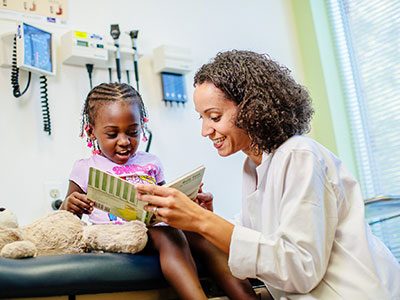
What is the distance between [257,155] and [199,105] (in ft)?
0.68

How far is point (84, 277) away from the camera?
3.39 feet

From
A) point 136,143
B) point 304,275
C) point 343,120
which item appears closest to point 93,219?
point 136,143

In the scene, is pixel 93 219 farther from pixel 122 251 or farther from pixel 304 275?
pixel 304 275

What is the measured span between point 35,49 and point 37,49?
1 centimetres

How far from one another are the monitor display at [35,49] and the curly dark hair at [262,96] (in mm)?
841

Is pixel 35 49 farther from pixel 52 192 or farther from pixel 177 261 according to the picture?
pixel 177 261

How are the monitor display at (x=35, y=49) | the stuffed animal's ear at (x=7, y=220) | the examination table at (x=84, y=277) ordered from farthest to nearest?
the monitor display at (x=35, y=49) → the stuffed animal's ear at (x=7, y=220) → the examination table at (x=84, y=277)

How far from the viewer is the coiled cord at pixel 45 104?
1.97 metres

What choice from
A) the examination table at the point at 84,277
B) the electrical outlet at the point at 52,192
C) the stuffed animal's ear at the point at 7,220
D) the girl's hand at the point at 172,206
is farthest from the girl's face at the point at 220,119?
the electrical outlet at the point at 52,192

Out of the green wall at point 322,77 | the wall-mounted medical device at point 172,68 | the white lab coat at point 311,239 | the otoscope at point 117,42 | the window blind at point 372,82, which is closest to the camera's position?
the white lab coat at point 311,239

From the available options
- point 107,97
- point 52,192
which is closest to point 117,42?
point 107,97

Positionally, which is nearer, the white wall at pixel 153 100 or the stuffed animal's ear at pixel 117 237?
the stuffed animal's ear at pixel 117 237

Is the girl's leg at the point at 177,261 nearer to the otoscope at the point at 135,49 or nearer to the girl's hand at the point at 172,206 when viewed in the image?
the girl's hand at the point at 172,206

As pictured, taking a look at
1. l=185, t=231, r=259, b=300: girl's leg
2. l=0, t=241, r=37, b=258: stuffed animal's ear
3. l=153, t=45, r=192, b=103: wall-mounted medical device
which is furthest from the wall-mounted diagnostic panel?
l=0, t=241, r=37, b=258: stuffed animal's ear
